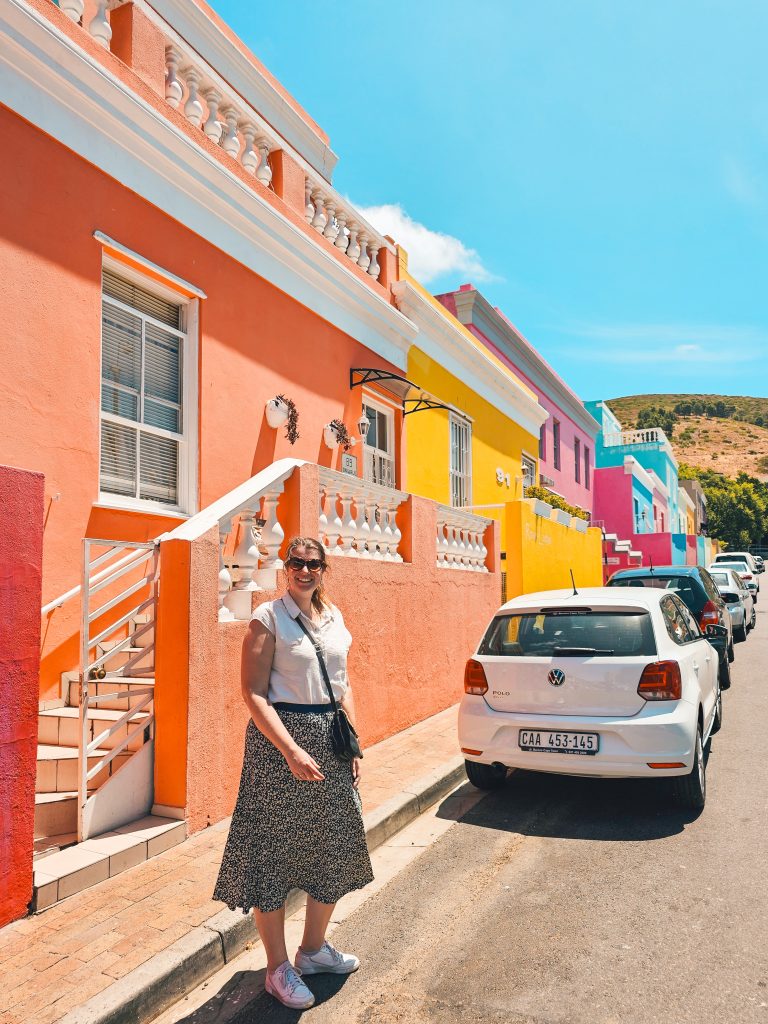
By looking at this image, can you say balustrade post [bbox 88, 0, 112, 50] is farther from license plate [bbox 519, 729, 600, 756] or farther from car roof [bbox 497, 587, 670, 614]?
license plate [bbox 519, 729, 600, 756]

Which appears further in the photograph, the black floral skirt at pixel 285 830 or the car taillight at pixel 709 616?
the car taillight at pixel 709 616

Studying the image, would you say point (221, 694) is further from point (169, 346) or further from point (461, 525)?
point (461, 525)

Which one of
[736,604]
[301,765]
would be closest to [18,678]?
[301,765]

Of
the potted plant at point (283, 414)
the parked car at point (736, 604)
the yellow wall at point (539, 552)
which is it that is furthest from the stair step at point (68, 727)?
the parked car at point (736, 604)

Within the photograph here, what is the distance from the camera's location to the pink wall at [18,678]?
3.57m

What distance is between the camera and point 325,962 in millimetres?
3318

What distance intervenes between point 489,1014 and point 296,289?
7.21 metres

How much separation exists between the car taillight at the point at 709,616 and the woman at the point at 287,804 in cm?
756

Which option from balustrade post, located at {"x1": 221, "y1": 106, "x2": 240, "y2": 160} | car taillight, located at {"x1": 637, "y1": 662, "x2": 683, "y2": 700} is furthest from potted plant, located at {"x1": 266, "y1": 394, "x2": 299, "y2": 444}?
car taillight, located at {"x1": 637, "y1": 662, "x2": 683, "y2": 700}

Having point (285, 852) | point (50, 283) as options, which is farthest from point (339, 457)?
point (285, 852)

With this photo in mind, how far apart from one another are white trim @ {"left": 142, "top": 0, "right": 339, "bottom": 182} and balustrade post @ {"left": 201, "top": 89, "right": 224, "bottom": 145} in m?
1.41

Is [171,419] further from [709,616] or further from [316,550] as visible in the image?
[709,616]

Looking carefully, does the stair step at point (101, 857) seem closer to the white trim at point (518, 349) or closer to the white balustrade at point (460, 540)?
the white balustrade at point (460, 540)

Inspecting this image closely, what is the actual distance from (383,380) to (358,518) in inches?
A: 149
